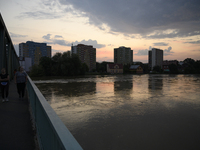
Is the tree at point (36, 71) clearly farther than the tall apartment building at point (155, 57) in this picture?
No

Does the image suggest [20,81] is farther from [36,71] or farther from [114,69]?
[114,69]

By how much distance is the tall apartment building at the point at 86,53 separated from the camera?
147438 mm

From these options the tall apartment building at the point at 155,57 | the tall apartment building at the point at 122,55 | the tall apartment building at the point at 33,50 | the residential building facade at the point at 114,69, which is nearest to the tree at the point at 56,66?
the residential building facade at the point at 114,69

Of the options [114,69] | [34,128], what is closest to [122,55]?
[114,69]

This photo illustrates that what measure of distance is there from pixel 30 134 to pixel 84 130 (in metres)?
2.67

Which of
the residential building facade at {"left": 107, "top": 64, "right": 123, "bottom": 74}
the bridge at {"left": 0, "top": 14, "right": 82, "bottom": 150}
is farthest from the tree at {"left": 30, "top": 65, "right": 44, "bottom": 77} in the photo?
the bridge at {"left": 0, "top": 14, "right": 82, "bottom": 150}

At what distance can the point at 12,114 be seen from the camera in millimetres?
5059

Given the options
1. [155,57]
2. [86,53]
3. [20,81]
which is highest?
[86,53]

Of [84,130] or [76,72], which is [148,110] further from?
[76,72]

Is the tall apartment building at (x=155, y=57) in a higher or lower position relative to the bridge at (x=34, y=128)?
higher

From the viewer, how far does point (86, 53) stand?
481 ft

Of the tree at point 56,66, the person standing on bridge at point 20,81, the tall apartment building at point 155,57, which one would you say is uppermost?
the tall apartment building at point 155,57

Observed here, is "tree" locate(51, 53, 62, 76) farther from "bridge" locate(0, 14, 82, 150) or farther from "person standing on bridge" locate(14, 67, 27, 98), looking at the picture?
"bridge" locate(0, 14, 82, 150)

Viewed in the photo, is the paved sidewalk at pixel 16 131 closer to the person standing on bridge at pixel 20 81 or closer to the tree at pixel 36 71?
the person standing on bridge at pixel 20 81
